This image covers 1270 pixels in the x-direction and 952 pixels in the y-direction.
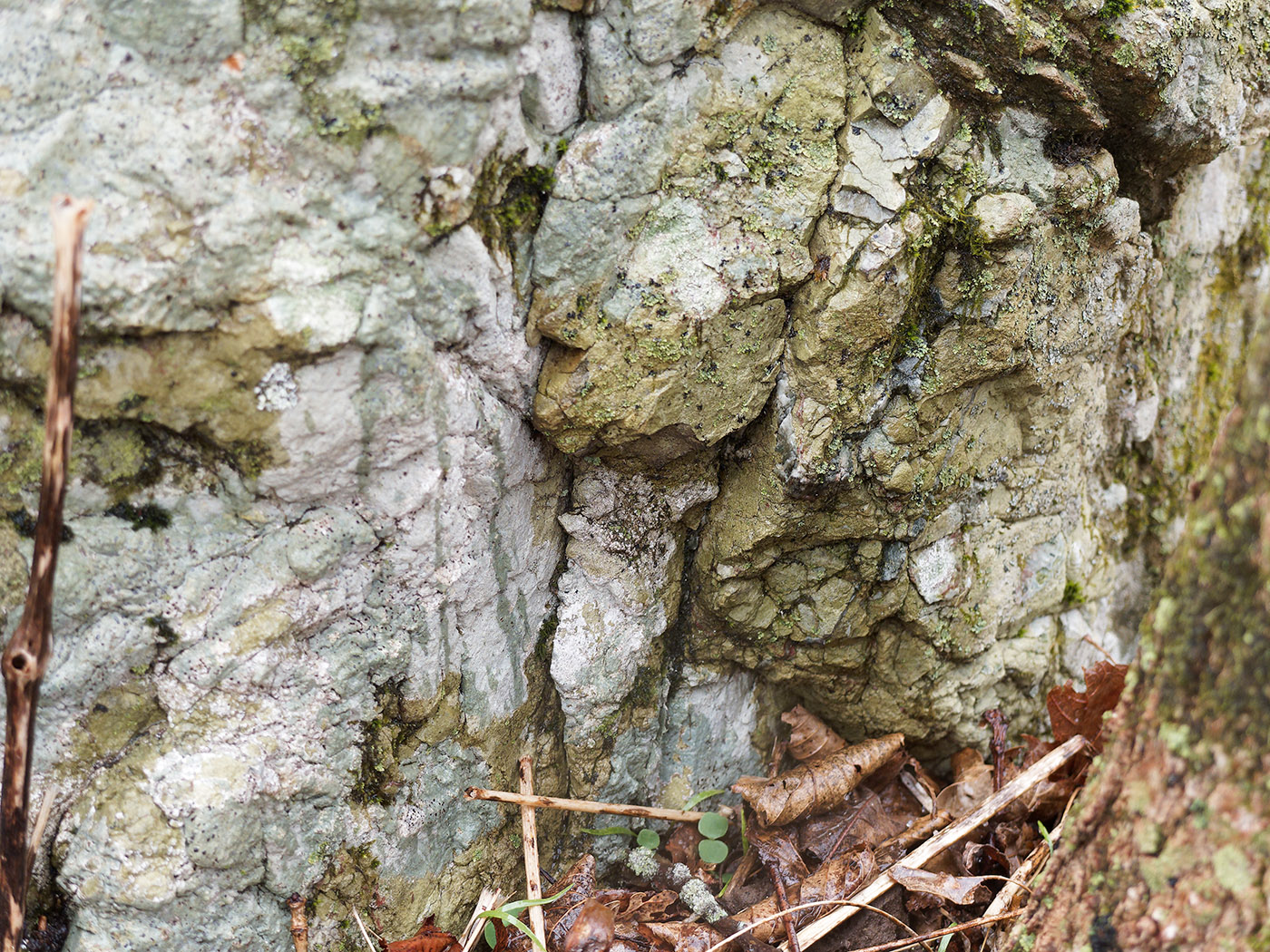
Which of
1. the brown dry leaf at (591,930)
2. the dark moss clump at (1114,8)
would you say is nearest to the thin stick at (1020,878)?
the brown dry leaf at (591,930)

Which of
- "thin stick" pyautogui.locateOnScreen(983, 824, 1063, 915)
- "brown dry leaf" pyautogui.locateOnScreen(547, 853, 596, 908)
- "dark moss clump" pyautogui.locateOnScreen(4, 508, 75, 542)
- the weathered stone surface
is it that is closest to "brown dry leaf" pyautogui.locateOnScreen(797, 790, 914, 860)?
"thin stick" pyautogui.locateOnScreen(983, 824, 1063, 915)

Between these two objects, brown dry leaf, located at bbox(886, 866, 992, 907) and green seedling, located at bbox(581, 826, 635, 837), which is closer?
brown dry leaf, located at bbox(886, 866, 992, 907)

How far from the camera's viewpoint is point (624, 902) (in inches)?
98.3

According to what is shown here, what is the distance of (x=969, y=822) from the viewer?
2455mm

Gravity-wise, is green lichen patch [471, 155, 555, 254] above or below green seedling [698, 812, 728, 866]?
above

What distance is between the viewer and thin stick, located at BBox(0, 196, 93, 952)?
1482 mm

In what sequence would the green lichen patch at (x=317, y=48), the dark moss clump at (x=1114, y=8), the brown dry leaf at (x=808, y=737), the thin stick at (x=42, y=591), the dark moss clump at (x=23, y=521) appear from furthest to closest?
1. the brown dry leaf at (x=808, y=737)
2. the dark moss clump at (x=1114, y=8)
3. the dark moss clump at (x=23, y=521)
4. the green lichen patch at (x=317, y=48)
5. the thin stick at (x=42, y=591)

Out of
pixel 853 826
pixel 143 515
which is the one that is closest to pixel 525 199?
pixel 143 515

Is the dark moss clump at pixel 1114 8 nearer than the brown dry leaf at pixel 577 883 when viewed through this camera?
Yes

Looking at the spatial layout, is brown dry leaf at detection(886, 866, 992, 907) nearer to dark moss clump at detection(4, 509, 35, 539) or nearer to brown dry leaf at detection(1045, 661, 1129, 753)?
brown dry leaf at detection(1045, 661, 1129, 753)

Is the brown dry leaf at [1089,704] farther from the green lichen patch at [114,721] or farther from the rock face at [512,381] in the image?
the green lichen patch at [114,721]

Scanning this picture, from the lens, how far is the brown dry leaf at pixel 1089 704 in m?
2.52

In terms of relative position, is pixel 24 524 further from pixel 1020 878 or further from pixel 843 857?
pixel 1020 878

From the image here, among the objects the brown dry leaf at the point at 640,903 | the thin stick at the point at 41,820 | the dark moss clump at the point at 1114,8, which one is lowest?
the brown dry leaf at the point at 640,903
